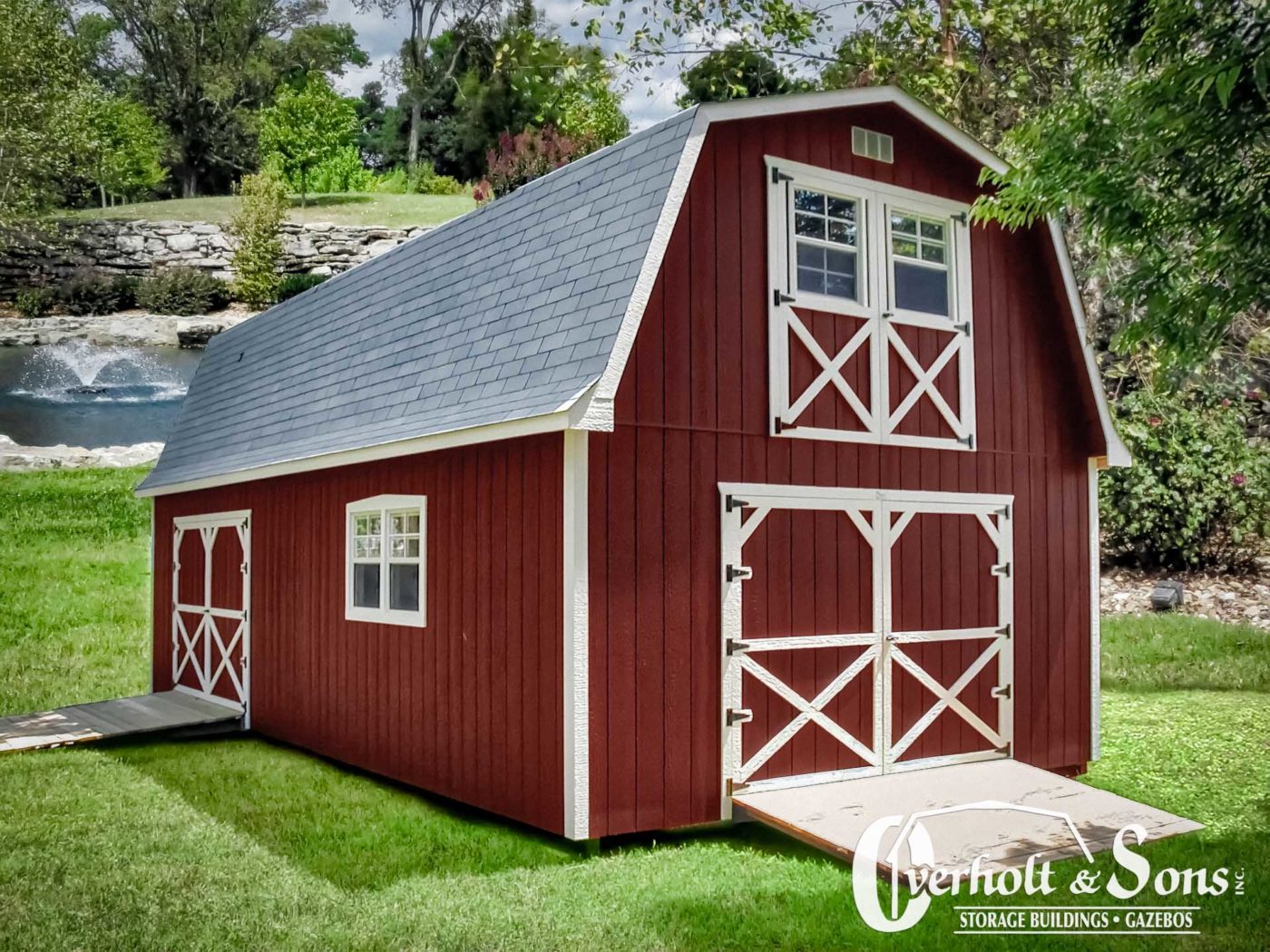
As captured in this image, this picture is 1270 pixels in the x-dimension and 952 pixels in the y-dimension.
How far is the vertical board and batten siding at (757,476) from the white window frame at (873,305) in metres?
0.08

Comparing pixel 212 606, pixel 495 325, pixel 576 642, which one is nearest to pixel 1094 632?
pixel 576 642

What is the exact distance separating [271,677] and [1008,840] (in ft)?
21.4

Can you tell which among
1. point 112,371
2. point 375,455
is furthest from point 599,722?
point 112,371

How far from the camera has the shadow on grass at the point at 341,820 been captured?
6262 mm

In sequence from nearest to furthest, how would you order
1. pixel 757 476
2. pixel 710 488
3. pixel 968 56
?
pixel 710 488
pixel 757 476
pixel 968 56

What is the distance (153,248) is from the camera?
25797 millimetres

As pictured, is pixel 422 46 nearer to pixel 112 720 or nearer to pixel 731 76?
pixel 731 76

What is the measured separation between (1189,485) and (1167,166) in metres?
8.35

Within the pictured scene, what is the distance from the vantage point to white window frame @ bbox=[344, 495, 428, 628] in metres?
7.94

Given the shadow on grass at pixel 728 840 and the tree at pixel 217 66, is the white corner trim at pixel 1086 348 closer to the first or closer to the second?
the shadow on grass at pixel 728 840

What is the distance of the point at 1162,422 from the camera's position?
15562 mm

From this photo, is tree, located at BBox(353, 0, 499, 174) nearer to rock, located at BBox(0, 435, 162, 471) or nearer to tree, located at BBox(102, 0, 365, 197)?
tree, located at BBox(102, 0, 365, 197)

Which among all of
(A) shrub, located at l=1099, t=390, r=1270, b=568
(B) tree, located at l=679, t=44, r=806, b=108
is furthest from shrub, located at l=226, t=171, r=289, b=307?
(A) shrub, located at l=1099, t=390, r=1270, b=568

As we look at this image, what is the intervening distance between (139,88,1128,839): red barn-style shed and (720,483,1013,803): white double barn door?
0.02m
